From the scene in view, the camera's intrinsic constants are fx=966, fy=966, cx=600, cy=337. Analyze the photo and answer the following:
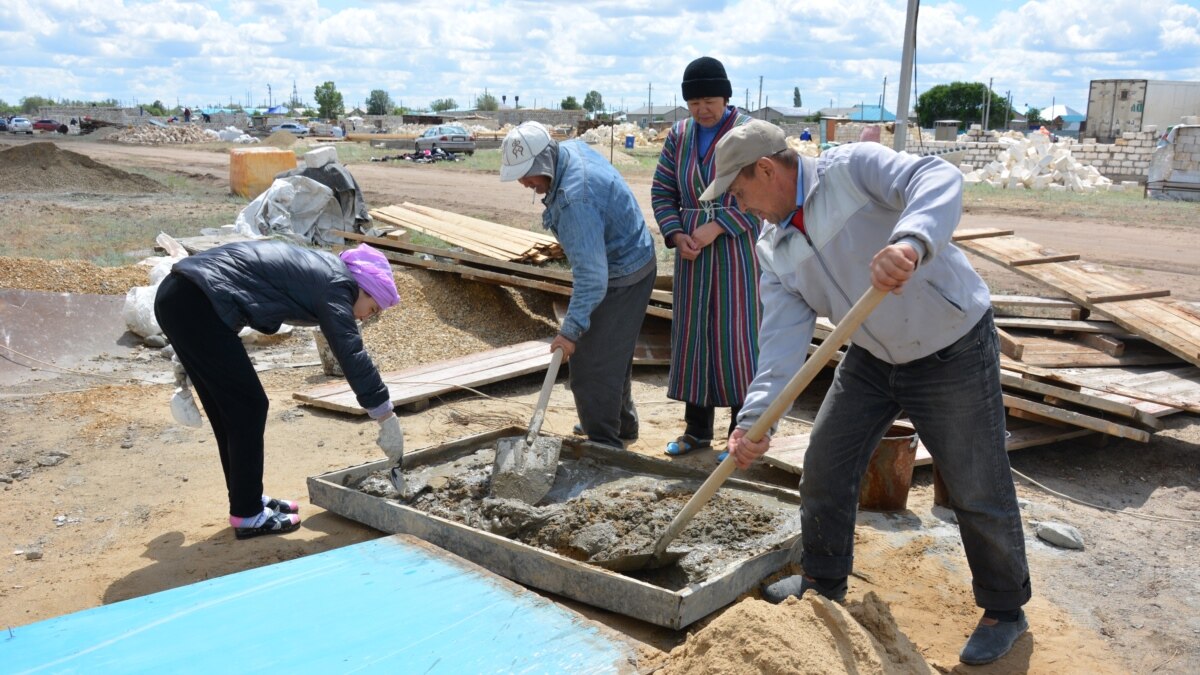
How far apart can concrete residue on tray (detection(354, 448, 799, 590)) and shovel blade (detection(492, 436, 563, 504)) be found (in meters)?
0.09

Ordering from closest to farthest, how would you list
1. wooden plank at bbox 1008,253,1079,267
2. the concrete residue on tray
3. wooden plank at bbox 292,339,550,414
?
1. the concrete residue on tray
2. wooden plank at bbox 292,339,550,414
3. wooden plank at bbox 1008,253,1079,267

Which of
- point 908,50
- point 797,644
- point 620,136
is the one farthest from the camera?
point 620,136

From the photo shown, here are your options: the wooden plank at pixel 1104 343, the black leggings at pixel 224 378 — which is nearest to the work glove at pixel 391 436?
the black leggings at pixel 224 378

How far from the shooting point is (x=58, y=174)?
20578 millimetres

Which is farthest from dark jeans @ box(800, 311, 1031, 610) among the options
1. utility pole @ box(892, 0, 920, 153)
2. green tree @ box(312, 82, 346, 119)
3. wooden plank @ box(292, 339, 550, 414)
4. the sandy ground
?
green tree @ box(312, 82, 346, 119)

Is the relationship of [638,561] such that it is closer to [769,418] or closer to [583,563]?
[583,563]

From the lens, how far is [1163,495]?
4.88 m

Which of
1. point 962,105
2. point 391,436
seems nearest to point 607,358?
point 391,436

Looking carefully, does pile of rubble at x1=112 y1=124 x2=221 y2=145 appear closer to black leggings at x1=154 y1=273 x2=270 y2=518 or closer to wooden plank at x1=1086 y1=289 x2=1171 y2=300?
black leggings at x1=154 y1=273 x2=270 y2=518

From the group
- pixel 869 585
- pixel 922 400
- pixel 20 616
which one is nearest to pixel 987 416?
pixel 922 400

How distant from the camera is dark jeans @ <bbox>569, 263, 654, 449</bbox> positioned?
4.82 m

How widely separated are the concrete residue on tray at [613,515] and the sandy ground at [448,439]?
0.93 ft

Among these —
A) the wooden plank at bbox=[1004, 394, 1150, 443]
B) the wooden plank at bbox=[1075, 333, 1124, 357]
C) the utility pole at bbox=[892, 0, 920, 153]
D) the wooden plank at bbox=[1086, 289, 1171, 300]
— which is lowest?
the wooden plank at bbox=[1004, 394, 1150, 443]

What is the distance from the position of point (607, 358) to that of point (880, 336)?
2.10 m
